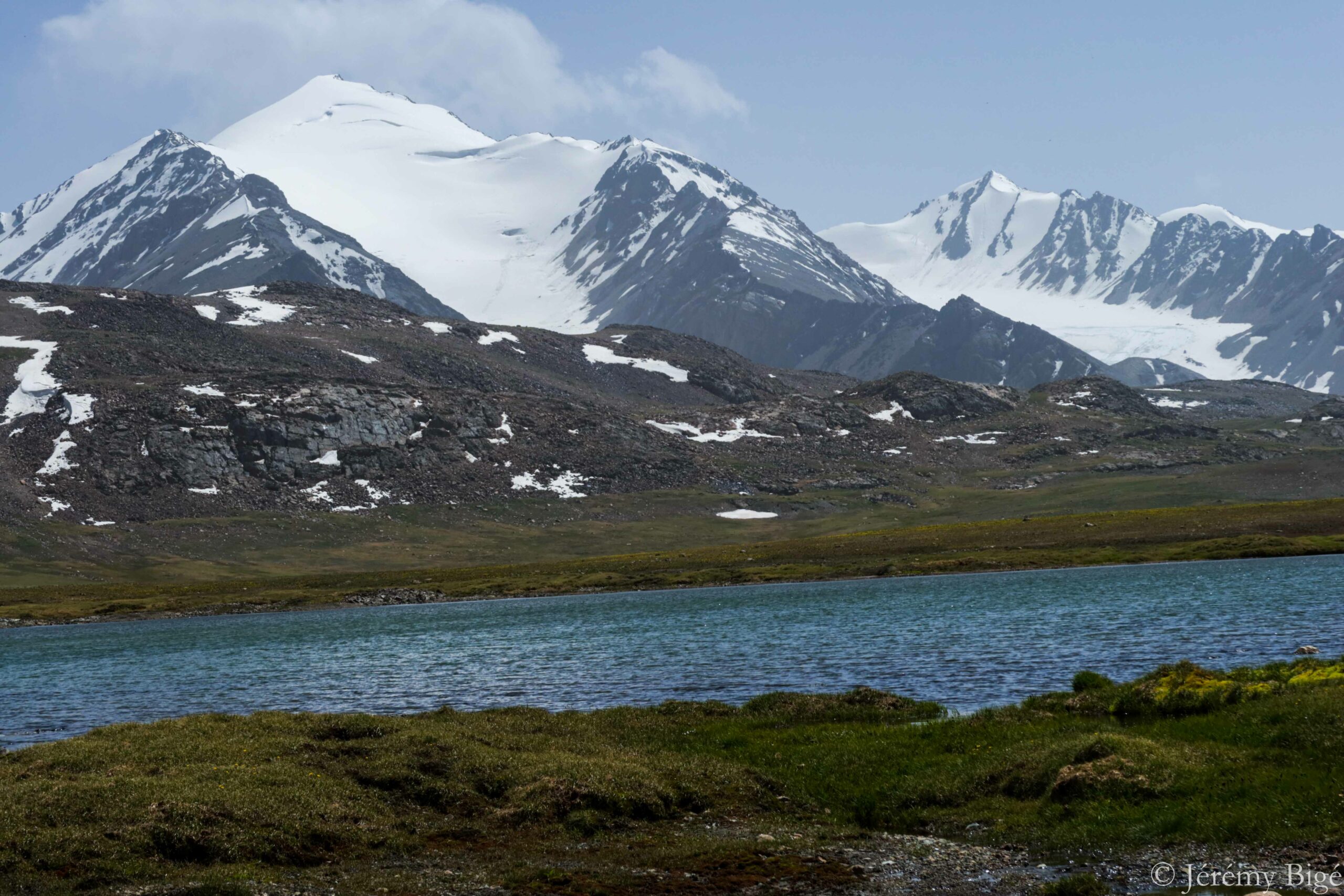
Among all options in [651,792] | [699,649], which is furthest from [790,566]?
[651,792]

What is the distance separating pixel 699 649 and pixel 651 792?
148 feet

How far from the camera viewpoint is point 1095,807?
89.8ft

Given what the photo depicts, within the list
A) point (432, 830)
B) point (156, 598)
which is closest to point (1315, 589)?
point (432, 830)

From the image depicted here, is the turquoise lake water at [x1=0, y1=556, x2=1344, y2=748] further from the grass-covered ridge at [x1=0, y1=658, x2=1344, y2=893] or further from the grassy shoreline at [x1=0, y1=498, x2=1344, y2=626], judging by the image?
the grassy shoreline at [x1=0, y1=498, x2=1344, y2=626]

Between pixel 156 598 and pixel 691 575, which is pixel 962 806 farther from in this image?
pixel 156 598

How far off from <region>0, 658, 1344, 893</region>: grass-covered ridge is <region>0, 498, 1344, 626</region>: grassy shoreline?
115 m

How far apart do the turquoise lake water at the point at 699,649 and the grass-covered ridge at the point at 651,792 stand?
38.5 feet

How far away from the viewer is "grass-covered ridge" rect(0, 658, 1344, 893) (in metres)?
24.9

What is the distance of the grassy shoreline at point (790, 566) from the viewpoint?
495ft

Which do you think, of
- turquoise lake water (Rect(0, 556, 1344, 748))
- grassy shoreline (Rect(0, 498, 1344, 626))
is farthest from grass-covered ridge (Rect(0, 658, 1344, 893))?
grassy shoreline (Rect(0, 498, 1344, 626))

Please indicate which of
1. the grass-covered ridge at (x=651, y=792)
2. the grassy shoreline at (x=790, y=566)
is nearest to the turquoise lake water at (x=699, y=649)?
the grass-covered ridge at (x=651, y=792)

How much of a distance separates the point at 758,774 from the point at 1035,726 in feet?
30.4

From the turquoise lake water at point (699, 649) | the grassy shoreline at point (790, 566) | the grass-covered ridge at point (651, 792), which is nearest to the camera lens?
the grass-covered ridge at point (651, 792)

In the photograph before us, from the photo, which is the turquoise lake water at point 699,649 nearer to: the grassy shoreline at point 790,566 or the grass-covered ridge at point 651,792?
the grass-covered ridge at point 651,792
